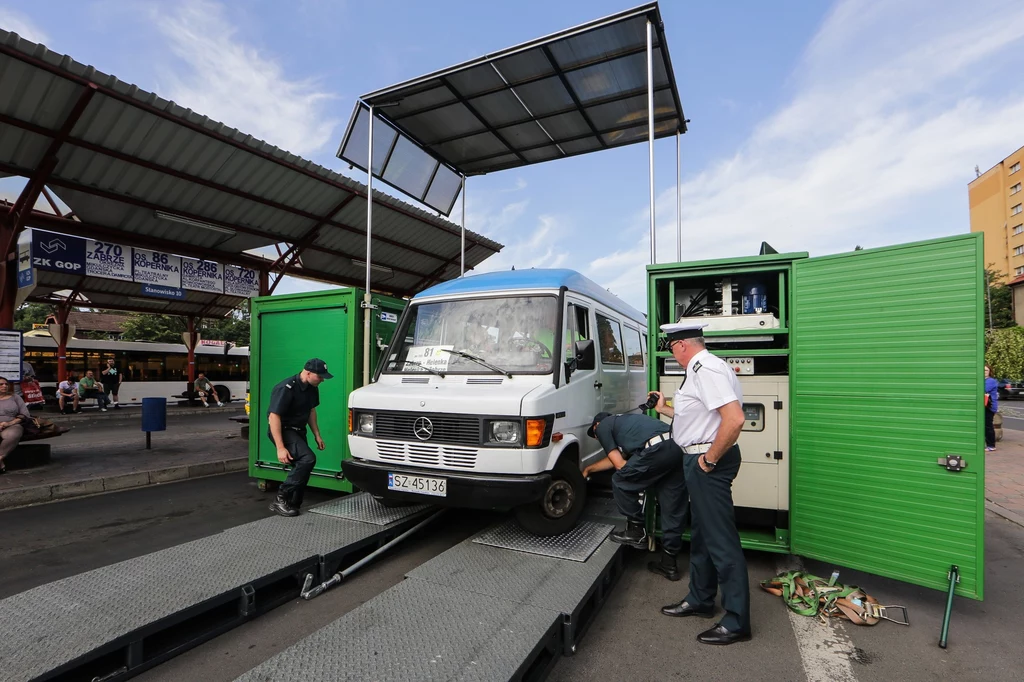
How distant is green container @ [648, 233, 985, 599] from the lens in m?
3.39

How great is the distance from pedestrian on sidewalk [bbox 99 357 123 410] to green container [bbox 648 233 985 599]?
2586 centimetres

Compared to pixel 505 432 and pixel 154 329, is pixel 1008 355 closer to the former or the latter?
pixel 505 432

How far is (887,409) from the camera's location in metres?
3.68

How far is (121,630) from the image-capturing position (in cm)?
276

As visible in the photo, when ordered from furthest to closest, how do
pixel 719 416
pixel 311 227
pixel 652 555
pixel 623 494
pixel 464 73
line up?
pixel 311 227 < pixel 464 73 < pixel 652 555 < pixel 623 494 < pixel 719 416

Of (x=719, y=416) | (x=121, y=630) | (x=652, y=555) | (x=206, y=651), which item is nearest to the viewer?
(x=121, y=630)

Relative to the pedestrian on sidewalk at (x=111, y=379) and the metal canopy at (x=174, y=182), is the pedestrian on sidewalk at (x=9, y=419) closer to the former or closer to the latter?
the metal canopy at (x=174, y=182)

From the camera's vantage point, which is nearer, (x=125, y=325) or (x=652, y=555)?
(x=652, y=555)

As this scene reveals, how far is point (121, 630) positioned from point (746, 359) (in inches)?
188

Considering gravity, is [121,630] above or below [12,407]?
below

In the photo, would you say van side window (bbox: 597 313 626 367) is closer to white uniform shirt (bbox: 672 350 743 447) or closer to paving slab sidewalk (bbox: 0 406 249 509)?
white uniform shirt (bbox: 672 350 743 447)

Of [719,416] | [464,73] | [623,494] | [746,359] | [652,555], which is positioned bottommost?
[652,555]

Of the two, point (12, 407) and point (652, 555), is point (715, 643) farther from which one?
point (12, 407)

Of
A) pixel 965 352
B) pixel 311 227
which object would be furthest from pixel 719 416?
pixel 311 227
